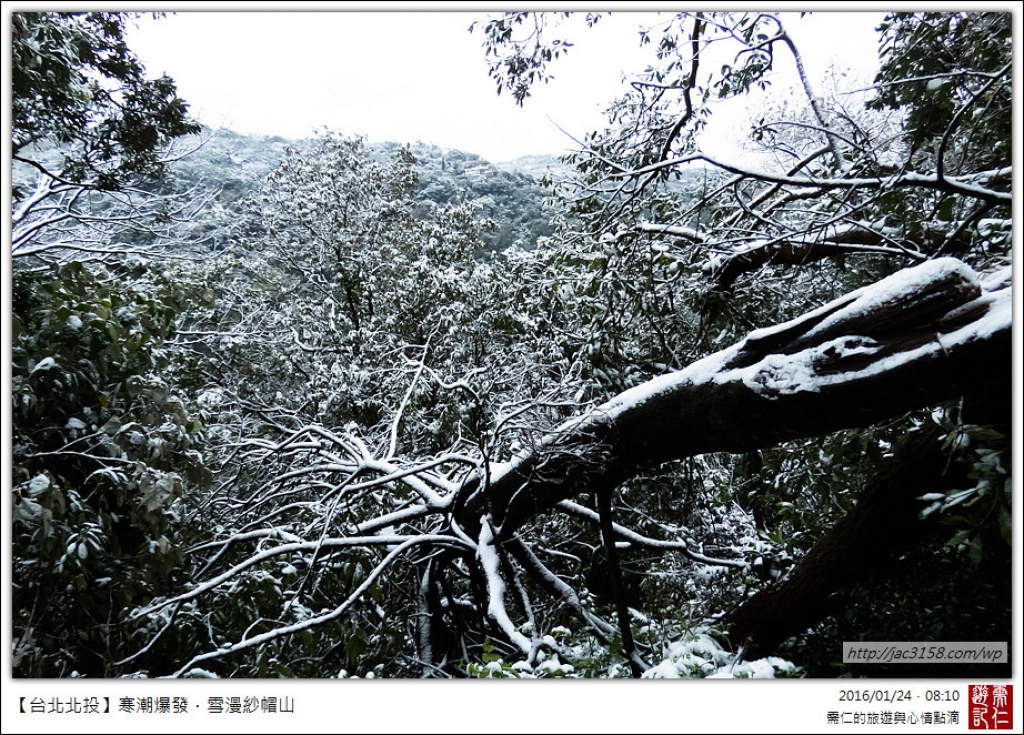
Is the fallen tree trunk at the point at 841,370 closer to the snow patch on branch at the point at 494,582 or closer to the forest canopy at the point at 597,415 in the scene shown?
the forest canopy at the point at 597,415

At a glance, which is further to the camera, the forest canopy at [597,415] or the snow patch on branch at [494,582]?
the snow patch on branch at [494,582]

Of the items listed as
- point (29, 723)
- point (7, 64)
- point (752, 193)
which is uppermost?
point (752, 193)

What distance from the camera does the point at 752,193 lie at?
285 centimetres

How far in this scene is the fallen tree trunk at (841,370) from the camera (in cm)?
140

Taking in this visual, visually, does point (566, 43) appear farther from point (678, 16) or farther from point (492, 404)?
point (492, 404)

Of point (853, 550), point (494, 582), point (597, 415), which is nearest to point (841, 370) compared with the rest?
point (597, 415)

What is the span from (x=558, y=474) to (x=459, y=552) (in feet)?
2.15

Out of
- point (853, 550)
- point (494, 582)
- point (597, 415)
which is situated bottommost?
point (494, 582)

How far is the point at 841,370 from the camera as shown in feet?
4.81

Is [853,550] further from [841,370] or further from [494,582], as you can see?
[494,582]

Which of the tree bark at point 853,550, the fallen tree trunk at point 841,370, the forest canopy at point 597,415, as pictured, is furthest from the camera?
the tree bark at point 853,550

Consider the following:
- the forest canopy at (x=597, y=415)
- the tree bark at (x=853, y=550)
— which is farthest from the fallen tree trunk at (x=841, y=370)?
the tree bark at (x=853, y=550)

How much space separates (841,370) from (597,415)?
770mm

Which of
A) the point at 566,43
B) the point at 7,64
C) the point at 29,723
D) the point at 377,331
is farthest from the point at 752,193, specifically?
the point at 29,723
